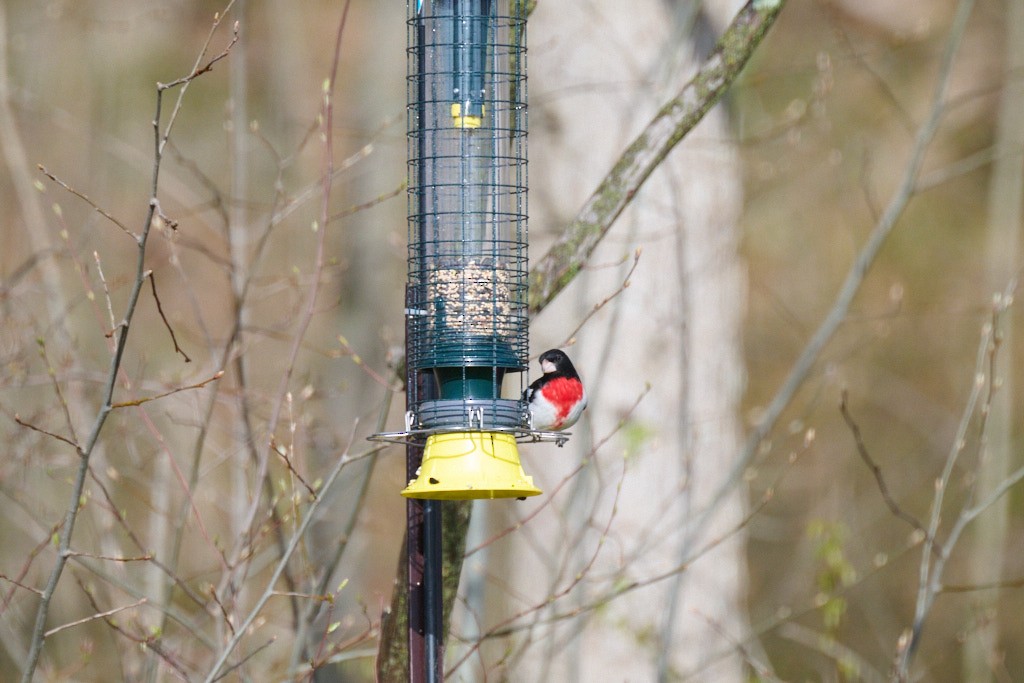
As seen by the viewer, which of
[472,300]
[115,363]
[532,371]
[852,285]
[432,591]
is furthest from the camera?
[852,285]

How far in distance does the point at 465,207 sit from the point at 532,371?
1.12 meters

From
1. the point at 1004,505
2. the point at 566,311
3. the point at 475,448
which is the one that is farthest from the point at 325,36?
the point at 475,448

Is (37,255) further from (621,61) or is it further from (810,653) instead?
(810,653)

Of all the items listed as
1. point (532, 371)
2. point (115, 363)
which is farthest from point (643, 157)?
point (115, 363)

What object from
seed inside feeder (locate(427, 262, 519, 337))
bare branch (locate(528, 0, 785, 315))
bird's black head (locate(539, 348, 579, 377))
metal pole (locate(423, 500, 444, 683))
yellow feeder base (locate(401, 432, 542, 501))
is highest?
bare branch (locate(528, 0, 785, 315))

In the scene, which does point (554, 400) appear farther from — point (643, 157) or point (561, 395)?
point (643, 157)

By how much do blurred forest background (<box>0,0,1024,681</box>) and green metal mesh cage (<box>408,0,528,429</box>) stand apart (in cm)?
24

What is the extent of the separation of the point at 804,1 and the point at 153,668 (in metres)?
8.93

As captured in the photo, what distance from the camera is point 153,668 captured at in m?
4.18

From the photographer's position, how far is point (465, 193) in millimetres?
3650

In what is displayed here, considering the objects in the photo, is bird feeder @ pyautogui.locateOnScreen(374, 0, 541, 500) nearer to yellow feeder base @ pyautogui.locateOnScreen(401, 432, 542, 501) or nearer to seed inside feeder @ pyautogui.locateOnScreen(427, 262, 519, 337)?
seed inside feeder @ pyautogui.locateOnScreen(427, 262, 519, 337)

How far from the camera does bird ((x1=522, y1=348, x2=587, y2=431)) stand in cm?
349

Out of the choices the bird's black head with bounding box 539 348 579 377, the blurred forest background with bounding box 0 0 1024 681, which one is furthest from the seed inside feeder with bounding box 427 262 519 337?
the blurred forest background with bounding box 0 0 1024 681

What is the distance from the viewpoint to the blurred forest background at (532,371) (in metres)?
4.54
